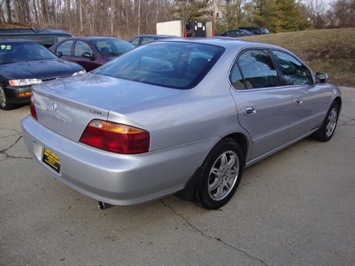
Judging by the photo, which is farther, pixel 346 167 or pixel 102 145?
→ pixel 346 167

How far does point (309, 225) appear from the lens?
8.80ft

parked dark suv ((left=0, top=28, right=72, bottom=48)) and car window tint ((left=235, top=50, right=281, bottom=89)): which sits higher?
parked dark suv ((left=0, top=28, right=72, bottom=48))

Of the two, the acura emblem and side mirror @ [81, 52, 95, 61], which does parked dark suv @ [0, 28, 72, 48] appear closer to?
side mirror @ [81, 52, 95, 61]

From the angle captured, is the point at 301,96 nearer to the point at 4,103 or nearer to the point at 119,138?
the point at 119,138

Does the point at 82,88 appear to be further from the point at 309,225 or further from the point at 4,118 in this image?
the point at 4,118

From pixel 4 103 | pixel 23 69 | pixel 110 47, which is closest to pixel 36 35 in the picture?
pixel 110 47

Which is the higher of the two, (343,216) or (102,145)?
(102,145)

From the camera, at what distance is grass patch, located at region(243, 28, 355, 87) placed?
1125 cm

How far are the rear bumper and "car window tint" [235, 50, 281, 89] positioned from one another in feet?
2.63

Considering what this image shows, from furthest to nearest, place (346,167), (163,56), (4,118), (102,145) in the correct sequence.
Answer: (4,118), (346,167), (163,56), (102,145)

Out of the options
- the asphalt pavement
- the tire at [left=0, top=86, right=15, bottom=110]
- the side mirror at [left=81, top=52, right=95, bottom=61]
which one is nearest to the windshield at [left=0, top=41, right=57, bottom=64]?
the side mirror at [left=81, top=52, right=95, bottom=61]

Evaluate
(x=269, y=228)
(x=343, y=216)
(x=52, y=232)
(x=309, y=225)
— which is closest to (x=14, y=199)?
(x=52, y=232)

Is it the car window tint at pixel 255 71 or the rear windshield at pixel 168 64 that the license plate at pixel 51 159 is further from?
the car window tint at pixel 255 71

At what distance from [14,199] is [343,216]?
305 centimetres
